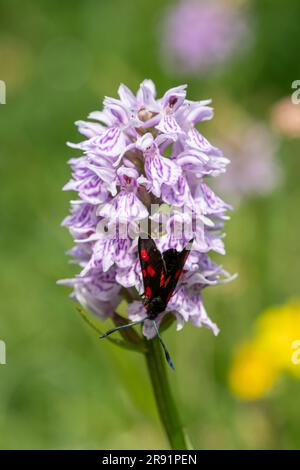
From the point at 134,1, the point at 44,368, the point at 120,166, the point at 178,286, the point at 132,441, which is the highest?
the point at 134,1

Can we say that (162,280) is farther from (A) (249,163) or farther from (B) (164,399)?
(A) (249,163)

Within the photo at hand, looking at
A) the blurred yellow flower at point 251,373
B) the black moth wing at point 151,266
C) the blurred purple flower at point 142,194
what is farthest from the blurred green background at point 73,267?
the black moth wing at point 151,266

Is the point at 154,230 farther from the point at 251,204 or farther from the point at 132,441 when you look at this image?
the point at 251,204

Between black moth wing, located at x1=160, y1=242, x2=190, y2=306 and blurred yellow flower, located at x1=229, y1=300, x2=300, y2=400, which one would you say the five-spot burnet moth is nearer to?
black moth wing, located at x1=160, y1=242, x2=190, y2=306

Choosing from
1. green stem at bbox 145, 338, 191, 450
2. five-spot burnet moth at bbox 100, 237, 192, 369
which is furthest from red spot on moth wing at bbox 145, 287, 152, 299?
green stem at bbox 145, 338, 191, 450

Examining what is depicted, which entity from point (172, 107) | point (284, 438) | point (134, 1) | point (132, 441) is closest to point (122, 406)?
point (132, 441)

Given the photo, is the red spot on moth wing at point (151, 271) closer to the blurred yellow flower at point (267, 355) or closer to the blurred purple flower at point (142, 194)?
the blurred purple flower at point (142, 194)
